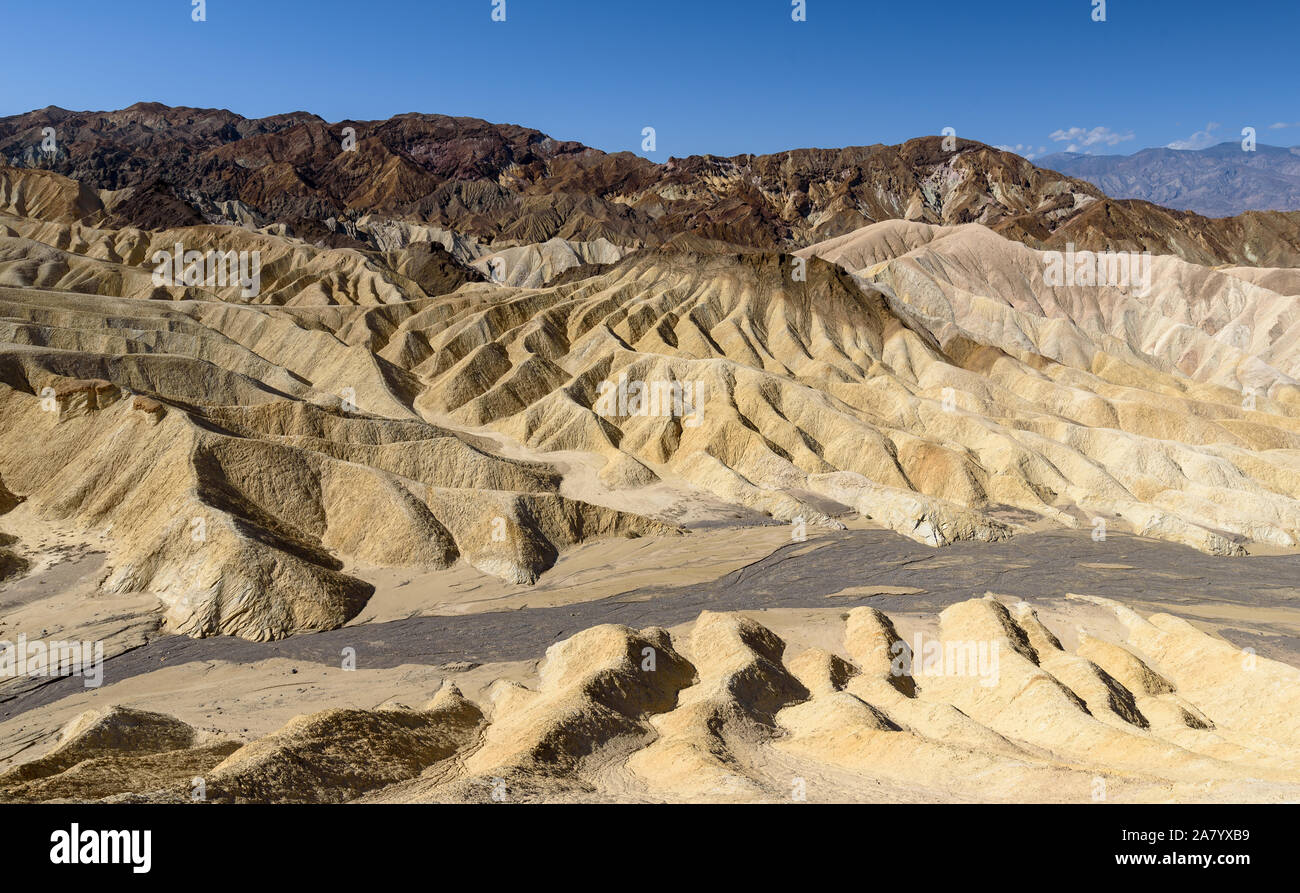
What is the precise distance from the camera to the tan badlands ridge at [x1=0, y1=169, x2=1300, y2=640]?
129ft

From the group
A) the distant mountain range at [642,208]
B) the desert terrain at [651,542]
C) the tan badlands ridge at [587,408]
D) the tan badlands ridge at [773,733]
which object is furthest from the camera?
the distant mountain range at [642,208]

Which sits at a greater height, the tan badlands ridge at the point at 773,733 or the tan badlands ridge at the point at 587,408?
the tan badlands ridge at the point at 587,408

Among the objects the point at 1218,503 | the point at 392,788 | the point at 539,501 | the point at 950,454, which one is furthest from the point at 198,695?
the point at 1218,503

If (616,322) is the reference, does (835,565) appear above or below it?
below

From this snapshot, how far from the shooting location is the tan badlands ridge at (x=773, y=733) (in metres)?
17.4

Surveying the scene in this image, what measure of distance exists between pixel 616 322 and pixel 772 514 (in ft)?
138

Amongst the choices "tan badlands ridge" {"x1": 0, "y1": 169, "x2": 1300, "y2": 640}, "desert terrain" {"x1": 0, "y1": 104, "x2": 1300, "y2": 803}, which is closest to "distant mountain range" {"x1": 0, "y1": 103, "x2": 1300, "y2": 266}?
"tan badlands ridge" {"x1": 0, "y1": 169, "x2": 1300, "y2": 640}

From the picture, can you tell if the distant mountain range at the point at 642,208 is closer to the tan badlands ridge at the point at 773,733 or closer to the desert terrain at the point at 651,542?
the desert terrain at the point at 651,542

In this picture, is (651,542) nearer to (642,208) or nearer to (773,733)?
(773,733)

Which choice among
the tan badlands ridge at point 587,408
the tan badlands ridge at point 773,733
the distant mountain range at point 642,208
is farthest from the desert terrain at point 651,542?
the distant mountain range at point 642,208

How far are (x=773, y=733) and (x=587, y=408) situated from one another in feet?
145

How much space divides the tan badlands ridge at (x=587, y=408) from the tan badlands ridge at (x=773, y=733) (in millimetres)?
12160

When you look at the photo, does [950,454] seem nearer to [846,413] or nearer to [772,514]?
[846,413]
